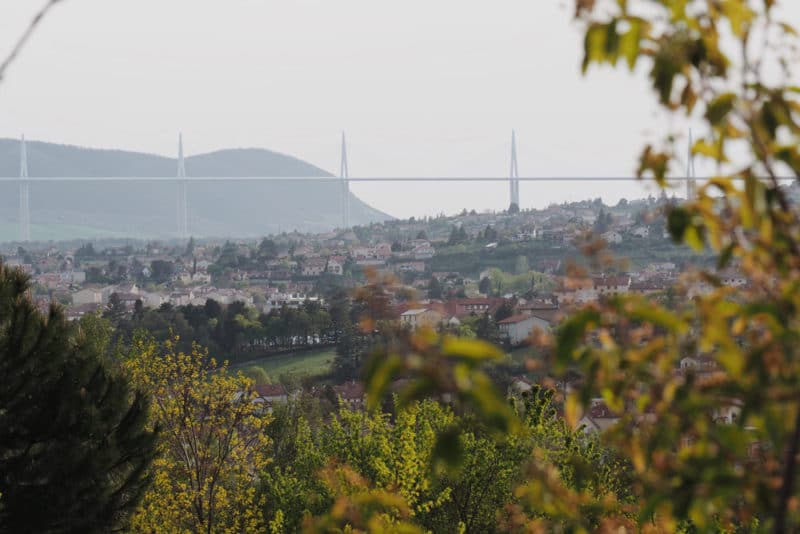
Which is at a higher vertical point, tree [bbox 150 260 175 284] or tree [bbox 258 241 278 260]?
tree [bbox 258 241 278 260]

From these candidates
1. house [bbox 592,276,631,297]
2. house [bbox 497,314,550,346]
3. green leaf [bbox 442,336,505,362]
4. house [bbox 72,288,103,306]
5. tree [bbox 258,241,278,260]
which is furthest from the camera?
tree [bbox 258,241,278,260]

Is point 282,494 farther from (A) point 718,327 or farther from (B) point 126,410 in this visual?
(A) point 718,327

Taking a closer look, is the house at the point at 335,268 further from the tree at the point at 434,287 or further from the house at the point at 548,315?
the house at the point at 548,315

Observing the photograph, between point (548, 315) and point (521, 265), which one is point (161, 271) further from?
point (548, 315)

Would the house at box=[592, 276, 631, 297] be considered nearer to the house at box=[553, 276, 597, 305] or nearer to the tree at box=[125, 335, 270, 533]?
the house at box=[553, 276, 597, 305]

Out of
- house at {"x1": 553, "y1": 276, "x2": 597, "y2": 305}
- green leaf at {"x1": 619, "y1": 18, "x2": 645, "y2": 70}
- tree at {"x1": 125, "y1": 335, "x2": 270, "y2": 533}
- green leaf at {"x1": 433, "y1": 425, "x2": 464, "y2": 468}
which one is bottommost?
tree at {"x1": 125, "y1": 335, "x2": 270, "y2": 533}

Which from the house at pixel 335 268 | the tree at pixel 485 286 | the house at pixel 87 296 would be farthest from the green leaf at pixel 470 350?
the house at pixel 335 268

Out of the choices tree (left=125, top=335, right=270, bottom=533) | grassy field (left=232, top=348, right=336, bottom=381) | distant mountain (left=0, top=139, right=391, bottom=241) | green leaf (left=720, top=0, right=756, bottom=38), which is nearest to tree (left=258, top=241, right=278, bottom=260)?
grassy field (left=232, top=348, right=336, bottom=381)
